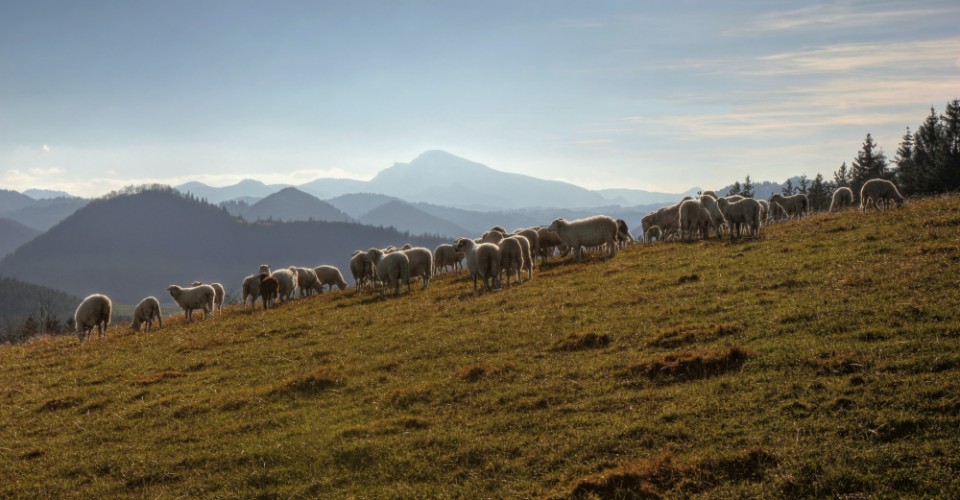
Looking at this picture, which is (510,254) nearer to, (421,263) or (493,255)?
(493,255)

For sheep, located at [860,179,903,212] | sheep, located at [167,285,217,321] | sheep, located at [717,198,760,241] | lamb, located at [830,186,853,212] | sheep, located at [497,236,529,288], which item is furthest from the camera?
lamb, located at [830,186,853,212]

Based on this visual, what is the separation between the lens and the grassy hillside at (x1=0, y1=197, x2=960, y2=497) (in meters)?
9.66

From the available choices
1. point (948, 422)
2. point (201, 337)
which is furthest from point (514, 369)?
point (201, 337)

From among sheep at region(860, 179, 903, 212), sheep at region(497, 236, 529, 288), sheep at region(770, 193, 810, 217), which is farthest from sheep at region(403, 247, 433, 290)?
sheep at region(770, 193, 810, 217)

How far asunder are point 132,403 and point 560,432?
13.1 metres

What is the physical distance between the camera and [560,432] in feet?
38.5

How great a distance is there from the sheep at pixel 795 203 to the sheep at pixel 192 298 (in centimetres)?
4256

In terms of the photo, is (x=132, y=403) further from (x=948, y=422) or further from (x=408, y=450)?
(x=948, y=422)

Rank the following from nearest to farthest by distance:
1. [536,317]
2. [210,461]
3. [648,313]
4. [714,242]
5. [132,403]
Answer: [210,461]
[132,403]
[648,313]
[536,317]
[714,242]

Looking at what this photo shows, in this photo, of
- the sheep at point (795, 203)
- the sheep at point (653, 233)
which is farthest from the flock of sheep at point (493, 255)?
the sheep at point (795, 203)

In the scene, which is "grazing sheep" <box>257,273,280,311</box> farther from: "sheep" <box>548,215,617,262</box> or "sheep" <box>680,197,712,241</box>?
"sheep" <box>680,197,712,241</box>

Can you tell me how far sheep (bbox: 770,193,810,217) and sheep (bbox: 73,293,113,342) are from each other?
155 feet

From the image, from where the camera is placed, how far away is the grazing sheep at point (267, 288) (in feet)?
116

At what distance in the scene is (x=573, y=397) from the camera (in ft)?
43.7
